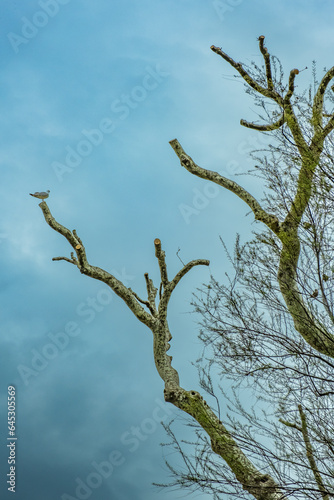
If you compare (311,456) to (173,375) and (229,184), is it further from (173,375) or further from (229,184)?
(229,184)

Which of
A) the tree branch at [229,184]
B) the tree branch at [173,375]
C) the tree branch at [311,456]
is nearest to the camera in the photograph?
the tree branch at [311,456]

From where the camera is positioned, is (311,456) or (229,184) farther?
(229,184)

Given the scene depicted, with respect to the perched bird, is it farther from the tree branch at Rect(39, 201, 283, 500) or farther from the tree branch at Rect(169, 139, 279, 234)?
the tree branch at Rect(169, 139, 279, 234)

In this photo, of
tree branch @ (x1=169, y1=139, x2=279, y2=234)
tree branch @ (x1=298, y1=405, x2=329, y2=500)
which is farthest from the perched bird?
tree branch @ (x1=298, y1=405, x2=329, y2=500)

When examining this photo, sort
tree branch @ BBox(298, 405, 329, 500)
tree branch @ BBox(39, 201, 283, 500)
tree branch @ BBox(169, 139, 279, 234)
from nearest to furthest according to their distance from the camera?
tree branch @ BBox(298, 405, 329, 500) < tree branch @ BBox(39, 201, 283, 500) < tree branch @ BBox(169, 139, 279, 234)

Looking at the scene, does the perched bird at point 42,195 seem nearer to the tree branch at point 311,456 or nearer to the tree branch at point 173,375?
the tree branch at point 173,375

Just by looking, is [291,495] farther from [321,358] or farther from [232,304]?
[232,304]

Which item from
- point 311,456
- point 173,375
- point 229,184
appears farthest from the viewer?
point 229,184

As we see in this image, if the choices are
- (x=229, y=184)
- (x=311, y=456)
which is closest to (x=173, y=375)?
(x=311, y=456)

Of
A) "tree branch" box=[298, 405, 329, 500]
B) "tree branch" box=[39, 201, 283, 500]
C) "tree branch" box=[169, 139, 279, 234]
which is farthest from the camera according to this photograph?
"tree branch" box=[169, 139, 279, 234]

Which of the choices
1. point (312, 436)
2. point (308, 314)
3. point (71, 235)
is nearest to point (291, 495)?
point (312, 436)

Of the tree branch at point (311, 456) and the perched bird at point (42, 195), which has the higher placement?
the perched bird at point (42, 195)

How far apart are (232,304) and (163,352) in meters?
1.48

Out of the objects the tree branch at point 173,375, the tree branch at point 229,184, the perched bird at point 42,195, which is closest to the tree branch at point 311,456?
the tree branch at point 173,375
